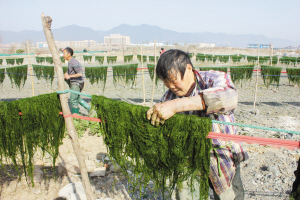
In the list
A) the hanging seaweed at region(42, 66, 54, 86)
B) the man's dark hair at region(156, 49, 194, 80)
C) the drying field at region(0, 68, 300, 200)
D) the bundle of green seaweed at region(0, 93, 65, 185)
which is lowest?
the drying field at region(0, 68, 300, 200)

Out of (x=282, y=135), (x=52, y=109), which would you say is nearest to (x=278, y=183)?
(x=282, y=135)

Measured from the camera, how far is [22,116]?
2.18 metres

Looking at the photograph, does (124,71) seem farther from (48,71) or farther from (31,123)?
(31,123)

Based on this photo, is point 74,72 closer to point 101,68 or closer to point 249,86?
point 101,68

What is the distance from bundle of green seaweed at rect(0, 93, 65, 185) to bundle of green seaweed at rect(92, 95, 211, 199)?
0.60 meters

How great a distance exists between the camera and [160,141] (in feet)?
5.33

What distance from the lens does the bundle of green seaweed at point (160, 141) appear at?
5.06 ft

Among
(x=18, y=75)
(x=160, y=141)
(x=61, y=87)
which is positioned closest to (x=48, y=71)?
(x=18, y=75)

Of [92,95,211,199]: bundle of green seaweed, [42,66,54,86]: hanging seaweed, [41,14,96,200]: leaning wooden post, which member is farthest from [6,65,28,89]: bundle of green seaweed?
[92,95,211,199]: bundle of green seaweed

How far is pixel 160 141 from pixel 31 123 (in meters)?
1.39

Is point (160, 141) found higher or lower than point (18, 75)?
lower

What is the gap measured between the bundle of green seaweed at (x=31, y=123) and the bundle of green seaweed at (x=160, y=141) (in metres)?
0.60

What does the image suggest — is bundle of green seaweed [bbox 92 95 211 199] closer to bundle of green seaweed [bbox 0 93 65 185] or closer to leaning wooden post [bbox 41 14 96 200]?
leaning wooden post [bbox 41 14 96 200]

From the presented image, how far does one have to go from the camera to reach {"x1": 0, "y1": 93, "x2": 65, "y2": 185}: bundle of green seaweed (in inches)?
84.2
